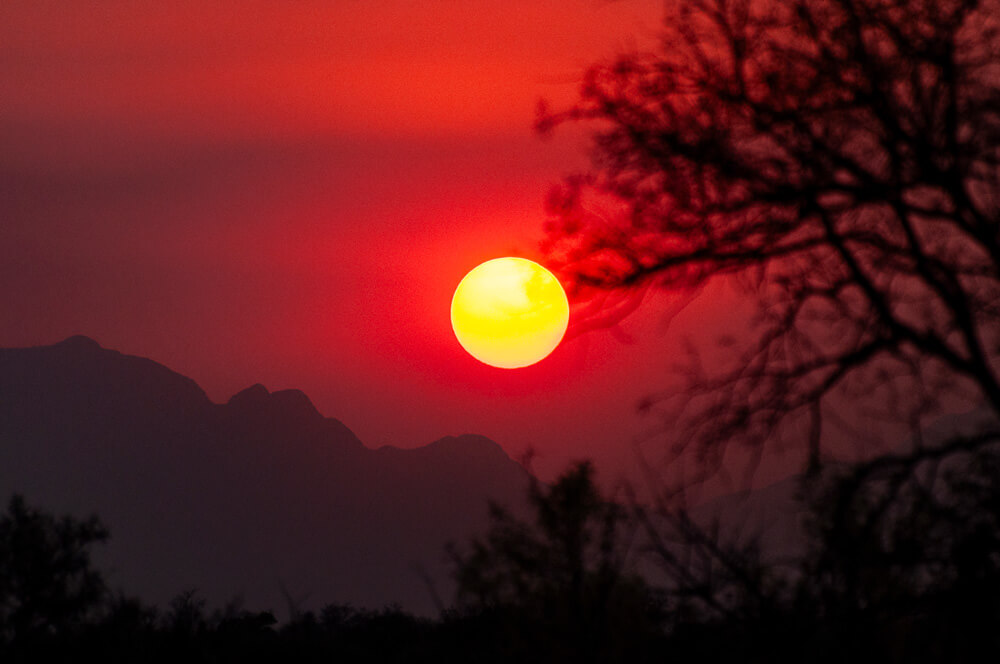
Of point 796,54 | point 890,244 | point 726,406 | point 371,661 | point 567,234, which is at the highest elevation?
point 796,54

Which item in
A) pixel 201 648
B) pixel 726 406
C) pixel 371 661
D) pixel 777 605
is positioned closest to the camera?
pixel 777 605

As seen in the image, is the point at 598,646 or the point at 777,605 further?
the point at 598,646

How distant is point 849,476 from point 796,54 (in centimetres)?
297

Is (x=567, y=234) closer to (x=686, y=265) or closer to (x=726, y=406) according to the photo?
(x=686, y=265)

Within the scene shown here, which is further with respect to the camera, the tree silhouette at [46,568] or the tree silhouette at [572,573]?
the tree silhouette at [46,568]

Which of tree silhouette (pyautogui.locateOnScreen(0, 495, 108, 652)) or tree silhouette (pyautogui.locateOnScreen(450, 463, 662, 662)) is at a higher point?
tree silhouette (pyautogui.locateOnScreen(0, 495, 108, 652))

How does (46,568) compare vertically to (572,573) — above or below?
above

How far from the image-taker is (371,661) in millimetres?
22125

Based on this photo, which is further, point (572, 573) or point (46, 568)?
point (46, 568)

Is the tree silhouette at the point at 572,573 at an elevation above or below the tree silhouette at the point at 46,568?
below

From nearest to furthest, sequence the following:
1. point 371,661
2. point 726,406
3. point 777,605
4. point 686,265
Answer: point 777,605, point 726,406, point 686,265, point 371,661

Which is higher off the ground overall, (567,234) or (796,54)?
(796,54)

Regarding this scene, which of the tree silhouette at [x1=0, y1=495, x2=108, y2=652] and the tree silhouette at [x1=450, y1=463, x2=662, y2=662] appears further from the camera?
the tree silhouette at [x1=0, y1=495, x2=108, y2=652]

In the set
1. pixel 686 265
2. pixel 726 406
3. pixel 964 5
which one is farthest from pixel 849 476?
pixel 964 5
